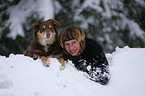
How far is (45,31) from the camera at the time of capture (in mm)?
1752

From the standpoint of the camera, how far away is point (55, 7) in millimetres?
3834

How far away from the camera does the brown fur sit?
5.84 feet

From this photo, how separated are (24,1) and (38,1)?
57cm

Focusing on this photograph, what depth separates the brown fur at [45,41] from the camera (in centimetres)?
178

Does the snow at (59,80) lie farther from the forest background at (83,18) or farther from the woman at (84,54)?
the forest background at (83,18)

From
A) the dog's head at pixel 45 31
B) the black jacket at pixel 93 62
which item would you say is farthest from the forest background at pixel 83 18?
the black jacket at pixel 93 62

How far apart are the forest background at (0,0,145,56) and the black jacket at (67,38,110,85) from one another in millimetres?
1921

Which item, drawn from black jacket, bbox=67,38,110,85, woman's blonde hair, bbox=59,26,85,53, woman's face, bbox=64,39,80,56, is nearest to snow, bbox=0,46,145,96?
black jacket, bbox=67,38,110,85

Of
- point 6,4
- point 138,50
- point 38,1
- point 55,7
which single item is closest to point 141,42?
point 138,50

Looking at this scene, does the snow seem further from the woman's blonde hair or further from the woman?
the woman's blonde hair

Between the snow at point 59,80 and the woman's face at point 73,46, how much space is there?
8.0 inches

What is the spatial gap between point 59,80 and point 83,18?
122 inches

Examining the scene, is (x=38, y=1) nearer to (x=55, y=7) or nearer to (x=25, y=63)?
(x=55, y=7)

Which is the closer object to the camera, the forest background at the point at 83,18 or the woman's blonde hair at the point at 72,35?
the woman's blonde hair at the point at 72,35
